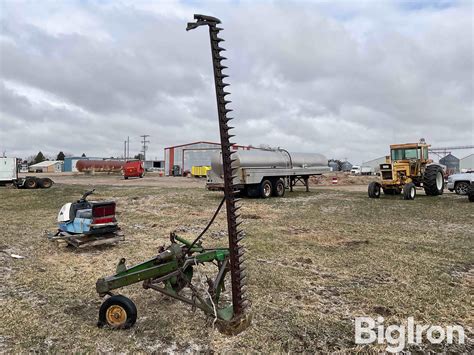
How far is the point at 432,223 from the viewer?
409 inches

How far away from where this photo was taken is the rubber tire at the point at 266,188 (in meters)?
17.0

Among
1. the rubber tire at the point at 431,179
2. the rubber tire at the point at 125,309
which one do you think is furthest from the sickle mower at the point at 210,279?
the rubber tire at the point at 431,179

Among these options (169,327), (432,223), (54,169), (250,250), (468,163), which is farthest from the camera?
(54,169)

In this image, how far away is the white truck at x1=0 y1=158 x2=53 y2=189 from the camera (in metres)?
22.9

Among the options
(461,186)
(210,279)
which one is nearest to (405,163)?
(461,186)

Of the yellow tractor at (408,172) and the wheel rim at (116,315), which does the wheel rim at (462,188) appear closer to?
the yellow tractor at (408,172)

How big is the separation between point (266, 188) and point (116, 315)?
13972 mm

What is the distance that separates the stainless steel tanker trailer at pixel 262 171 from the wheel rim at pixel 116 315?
11.3m

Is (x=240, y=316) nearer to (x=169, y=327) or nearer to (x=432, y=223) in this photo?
(x=169, y=327)

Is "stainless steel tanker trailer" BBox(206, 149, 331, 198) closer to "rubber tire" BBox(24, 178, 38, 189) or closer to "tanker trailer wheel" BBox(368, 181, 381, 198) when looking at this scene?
"tanker trailer wheel" BBox(368, 181, 381, 198)

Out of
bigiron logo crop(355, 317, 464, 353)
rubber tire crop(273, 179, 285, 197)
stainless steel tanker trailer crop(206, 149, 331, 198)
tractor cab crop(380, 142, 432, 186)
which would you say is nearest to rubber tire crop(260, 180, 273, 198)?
stainless steel tanker trailer crop(206, 149, 331, 198)

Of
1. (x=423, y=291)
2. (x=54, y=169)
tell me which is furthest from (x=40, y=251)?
(x=54, y=169)

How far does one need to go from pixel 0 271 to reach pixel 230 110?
488 centimetres

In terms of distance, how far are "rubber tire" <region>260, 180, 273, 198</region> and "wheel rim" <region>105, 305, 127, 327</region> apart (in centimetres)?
1344
